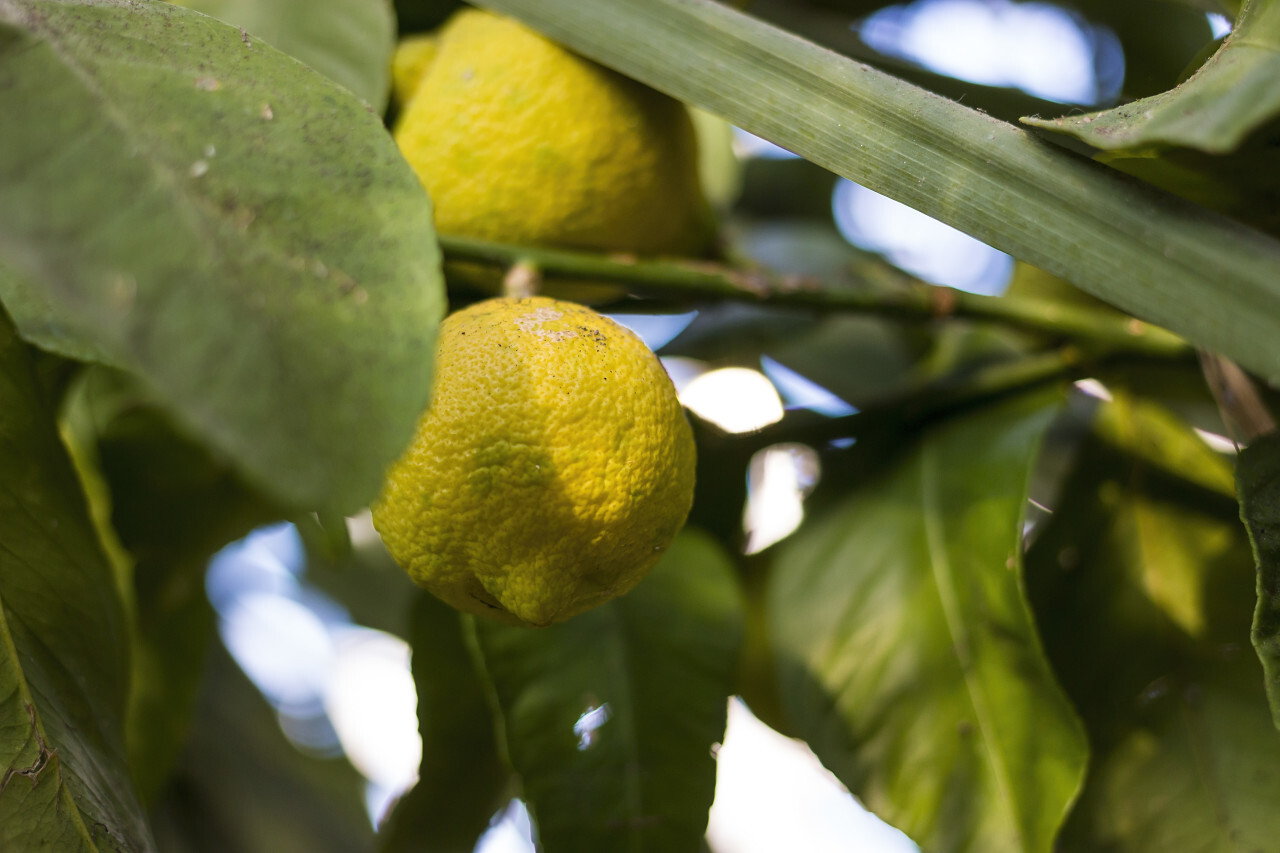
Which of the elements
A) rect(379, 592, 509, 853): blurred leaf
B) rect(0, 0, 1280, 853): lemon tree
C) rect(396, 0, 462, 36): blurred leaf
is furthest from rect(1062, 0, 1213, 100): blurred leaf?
rect(379, 592, 509, 853): blurred leaf

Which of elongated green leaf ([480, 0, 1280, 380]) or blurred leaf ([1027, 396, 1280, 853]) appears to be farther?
blurred leaf ([1027, 396, 1280, 853])

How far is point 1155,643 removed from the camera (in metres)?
0.55

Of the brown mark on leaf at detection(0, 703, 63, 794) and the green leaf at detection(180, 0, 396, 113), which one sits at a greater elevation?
the green leaf at detection(180, 0, 396, 113)

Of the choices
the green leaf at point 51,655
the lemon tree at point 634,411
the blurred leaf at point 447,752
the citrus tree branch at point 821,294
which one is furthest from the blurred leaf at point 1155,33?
the green leaf at point 51,655

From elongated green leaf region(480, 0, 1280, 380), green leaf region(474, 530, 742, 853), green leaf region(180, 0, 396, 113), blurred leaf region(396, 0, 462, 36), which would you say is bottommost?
green leaf region(474, 530, 742, 853)

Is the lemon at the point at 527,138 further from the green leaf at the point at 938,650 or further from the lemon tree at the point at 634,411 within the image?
the green leaf at the point at 938,650

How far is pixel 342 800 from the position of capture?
1.01 meters

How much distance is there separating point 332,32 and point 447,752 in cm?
43

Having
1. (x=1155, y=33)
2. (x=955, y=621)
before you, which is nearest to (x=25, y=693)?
(x=955, y=621)

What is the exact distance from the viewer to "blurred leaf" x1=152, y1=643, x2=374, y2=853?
0.86m

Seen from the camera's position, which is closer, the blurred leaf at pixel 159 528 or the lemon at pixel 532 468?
the lemon at pixel 532 468

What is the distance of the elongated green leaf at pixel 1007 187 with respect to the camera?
299 millimetres

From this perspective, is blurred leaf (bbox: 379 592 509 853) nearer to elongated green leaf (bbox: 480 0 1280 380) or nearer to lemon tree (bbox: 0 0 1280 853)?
lemon tree (bbox: 0 0 1280 853)

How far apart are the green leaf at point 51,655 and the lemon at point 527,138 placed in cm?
21
